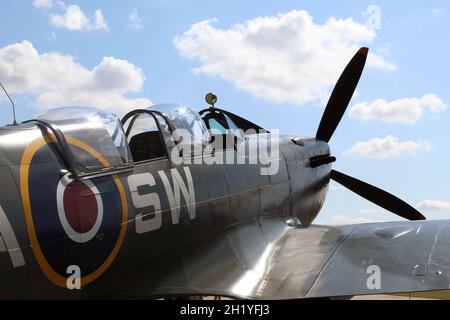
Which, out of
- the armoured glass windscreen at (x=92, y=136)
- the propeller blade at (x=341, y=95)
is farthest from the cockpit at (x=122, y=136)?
the propeller blade at (x=341, y=95)

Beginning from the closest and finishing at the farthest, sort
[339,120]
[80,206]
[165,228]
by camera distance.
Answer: [80,206], [165,228], [339,120]

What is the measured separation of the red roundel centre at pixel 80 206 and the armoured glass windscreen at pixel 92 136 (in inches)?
7.5

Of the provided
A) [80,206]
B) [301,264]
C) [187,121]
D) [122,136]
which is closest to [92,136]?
[122,136]

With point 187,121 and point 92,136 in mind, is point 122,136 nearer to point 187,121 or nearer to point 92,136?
point 92,136

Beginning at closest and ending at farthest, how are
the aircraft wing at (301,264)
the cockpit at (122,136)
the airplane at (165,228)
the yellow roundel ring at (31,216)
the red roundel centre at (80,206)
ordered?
the yellow roundel ring at (31,216) → the airplane at (165,228) → the red roundel centre at (80,206) → the cockpit at (122,136) → the aircraft wing at (301,264)

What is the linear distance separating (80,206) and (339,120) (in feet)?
22.7

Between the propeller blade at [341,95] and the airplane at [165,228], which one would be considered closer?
the airplane at [165,228]

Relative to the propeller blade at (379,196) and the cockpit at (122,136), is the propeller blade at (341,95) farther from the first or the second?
the cockpit at (122,136)

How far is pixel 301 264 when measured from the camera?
220 inches

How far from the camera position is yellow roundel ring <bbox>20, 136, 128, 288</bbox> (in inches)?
140

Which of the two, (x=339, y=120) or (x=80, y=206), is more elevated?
(x=339, y=120)

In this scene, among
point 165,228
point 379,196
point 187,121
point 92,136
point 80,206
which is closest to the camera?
point 80,206

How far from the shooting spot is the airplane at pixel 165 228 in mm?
3695

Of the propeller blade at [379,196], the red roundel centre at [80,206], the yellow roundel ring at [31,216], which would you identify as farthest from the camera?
the propeller blade at [379,196]
